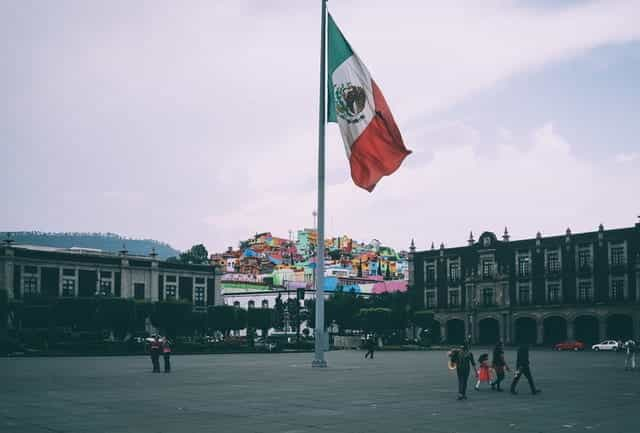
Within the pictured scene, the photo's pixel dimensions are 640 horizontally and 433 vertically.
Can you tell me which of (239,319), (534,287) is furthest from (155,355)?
(534,287)

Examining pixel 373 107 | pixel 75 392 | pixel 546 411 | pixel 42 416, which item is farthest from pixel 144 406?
pixel 373 107

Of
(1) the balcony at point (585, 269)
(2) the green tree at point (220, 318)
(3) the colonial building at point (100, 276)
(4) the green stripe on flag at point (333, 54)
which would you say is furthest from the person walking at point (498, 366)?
(1) the balcony at point (585, 269)

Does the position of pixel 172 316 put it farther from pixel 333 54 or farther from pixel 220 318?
pixel 333 54

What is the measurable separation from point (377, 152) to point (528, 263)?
7153 cm

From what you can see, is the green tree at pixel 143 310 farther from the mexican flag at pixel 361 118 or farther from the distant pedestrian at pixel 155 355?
the mexican flag at pixel 361 118

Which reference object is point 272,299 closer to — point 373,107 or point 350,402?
point 373,107

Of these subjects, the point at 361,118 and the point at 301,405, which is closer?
the point at 301,405

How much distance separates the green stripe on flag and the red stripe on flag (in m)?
2.28

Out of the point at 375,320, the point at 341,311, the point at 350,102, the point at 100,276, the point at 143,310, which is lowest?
the point at 375,320

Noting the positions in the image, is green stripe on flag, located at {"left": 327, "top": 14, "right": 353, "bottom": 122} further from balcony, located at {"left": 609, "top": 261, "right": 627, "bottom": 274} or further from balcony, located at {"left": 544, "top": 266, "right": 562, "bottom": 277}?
balcony, located at {"left": 544, "top": 266, "right": 562, "bottom": 277}

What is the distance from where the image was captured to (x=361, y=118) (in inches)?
1172

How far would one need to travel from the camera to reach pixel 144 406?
60.0 ft

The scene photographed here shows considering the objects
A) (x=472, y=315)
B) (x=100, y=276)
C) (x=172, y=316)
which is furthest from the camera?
(x=472, y=315)

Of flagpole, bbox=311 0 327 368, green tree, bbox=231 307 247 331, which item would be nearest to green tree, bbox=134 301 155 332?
green tree, bbox=231 307 247 331
